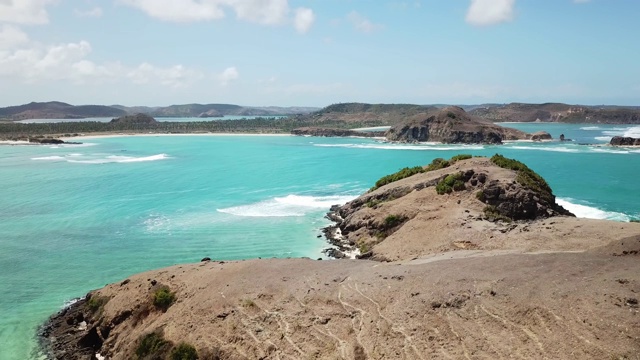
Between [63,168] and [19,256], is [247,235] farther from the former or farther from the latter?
[63,168]

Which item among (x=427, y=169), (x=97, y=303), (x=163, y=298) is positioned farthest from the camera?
(x=427, y=169)

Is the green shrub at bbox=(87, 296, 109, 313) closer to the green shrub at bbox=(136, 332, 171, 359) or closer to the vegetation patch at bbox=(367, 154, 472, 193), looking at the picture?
the green shrub at bbox=(136, 332, 171, 359)

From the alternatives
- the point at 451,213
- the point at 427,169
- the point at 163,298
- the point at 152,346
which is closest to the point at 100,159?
the point at 427,169

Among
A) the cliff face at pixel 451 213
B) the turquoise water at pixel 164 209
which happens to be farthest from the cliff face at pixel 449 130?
the cliff face at pixel 451 213

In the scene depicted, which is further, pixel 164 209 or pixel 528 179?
pixel 164 209

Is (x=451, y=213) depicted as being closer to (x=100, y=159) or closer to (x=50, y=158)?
(x=100, y=159)

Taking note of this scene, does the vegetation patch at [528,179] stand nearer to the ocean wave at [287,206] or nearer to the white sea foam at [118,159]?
the ocean wave at [287,206]
